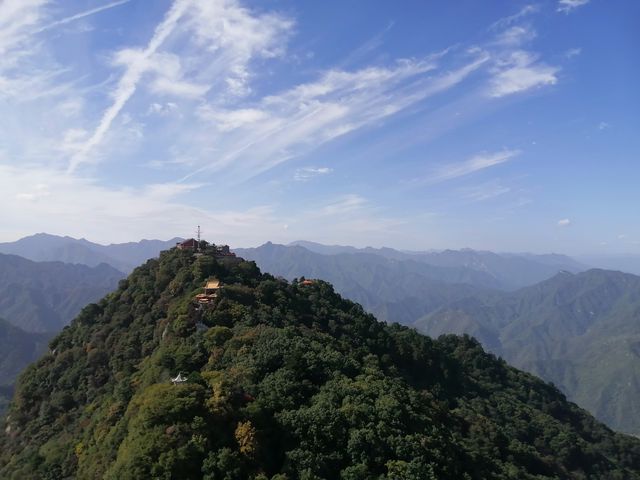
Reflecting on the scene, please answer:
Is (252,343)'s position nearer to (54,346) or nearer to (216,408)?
(216,408)

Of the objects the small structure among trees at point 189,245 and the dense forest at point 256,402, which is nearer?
the dense forest at point 256,402

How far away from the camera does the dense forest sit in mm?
22672

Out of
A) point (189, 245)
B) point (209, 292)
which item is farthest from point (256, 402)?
point (189, 245)

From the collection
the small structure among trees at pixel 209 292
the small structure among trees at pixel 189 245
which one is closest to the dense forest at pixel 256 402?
the small structure among trees at pixel 209 292

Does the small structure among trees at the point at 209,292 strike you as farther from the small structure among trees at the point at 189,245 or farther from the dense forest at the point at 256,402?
the small structure among trees at the point at 189,245

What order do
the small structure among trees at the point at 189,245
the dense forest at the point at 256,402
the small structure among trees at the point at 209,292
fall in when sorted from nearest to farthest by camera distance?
the dense forest at the point at 256,402, the small structure among trees at the point at 209,292, the small structure among trees at the point at 189,245

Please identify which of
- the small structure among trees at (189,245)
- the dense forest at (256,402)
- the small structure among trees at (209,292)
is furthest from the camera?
the small structure among trees at (189,245)

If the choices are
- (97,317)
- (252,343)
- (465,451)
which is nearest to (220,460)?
(252,343)

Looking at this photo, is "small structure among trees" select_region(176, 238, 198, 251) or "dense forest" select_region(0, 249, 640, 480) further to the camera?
"small structure among trees" select_region(176, 238, 198, 251)

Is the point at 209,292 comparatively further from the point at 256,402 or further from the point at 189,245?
the point at 189,245

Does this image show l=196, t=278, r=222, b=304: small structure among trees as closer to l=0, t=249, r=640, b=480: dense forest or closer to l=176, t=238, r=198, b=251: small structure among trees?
l=0, t=249, r=640, b=480: dense forest

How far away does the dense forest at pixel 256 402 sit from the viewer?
74.4 ft

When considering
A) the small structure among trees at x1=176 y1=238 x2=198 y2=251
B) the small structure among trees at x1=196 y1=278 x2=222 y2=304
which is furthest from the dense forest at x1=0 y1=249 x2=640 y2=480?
the small structure among trees at x1=176 y1=238 x2=198 y2=251

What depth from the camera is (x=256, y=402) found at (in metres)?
25.7
